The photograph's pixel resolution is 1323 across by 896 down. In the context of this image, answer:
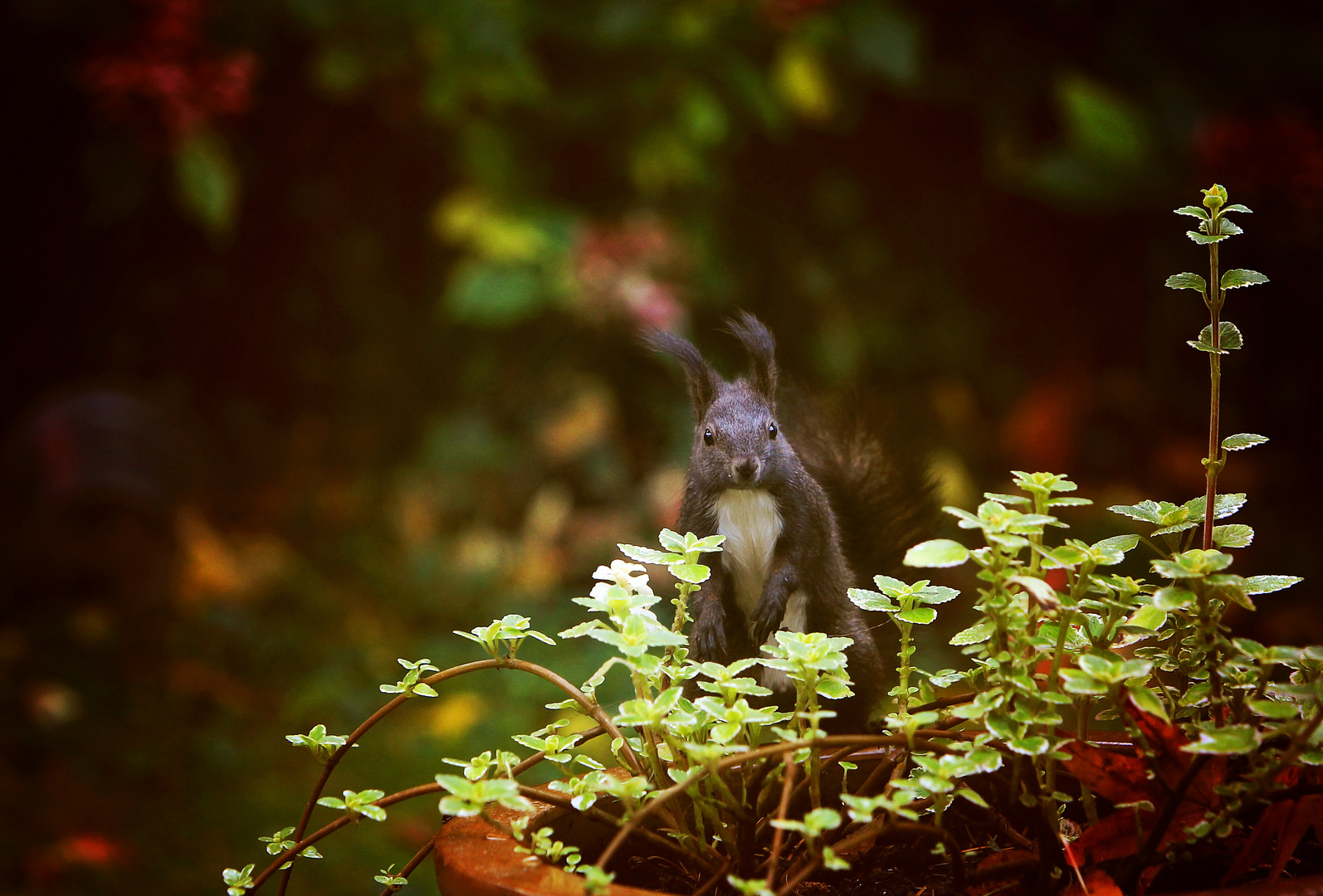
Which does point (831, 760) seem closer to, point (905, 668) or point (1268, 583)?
point (905, 668)

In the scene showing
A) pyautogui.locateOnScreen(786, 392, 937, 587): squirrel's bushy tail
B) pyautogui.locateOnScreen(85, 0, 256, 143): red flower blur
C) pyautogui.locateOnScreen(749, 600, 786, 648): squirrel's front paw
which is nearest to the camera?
pyautogui.locateOnScreen(749, 600, 786, 648): squirrel's front paw

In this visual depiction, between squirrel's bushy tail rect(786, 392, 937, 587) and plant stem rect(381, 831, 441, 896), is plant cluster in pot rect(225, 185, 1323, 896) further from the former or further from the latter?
squirrel's bushy tail rect(786, 392, 937, 587)

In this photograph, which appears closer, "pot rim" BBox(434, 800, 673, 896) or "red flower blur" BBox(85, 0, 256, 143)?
"pot rim" BBox(434, 800, 673, 896)

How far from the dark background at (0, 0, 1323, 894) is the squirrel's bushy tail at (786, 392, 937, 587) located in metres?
0.87

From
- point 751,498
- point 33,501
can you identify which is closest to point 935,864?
point 751,498

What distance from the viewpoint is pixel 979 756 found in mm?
658

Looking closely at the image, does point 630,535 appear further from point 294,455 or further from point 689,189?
point 294,455

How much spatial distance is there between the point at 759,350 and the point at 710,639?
0.86 ft

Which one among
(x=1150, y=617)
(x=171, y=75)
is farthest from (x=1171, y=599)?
(x=171, y=75)

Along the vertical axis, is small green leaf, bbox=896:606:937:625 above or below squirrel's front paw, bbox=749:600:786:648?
below

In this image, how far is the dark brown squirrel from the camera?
952 mm

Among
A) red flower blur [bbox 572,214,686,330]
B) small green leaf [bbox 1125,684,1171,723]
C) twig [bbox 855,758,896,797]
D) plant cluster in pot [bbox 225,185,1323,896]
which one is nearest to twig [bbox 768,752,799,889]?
plant cluster in pot [bbox 225,185,1323,896]

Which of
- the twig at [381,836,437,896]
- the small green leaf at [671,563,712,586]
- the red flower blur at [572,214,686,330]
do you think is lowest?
the twig at [381,836,437,896]

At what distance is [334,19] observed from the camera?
2.50m
